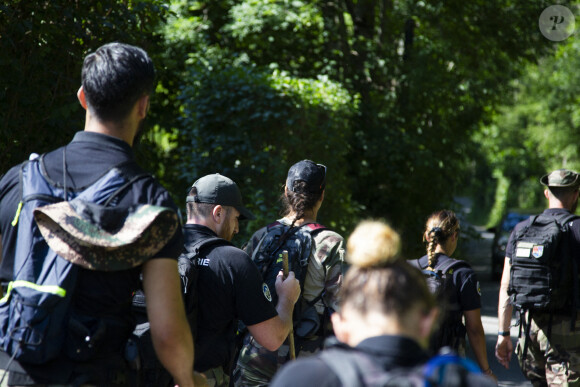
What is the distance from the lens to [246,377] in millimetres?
3783

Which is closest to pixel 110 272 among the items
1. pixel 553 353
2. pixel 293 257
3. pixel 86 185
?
pixel 86 185

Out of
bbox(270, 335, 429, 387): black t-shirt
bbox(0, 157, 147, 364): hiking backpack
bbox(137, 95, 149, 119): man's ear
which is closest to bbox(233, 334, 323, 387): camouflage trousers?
bbox(0, 157, 147, 364): hiking backpack

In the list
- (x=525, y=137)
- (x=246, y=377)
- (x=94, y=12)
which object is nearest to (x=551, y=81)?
(x=525, y=137)

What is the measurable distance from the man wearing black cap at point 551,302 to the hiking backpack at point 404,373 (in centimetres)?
336

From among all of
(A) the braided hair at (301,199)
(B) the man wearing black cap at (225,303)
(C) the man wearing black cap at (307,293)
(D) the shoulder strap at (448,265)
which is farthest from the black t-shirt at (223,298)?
(D) the shoulder strap at (448,265)

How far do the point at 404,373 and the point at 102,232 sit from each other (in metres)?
0.99

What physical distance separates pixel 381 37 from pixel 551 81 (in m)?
18.1

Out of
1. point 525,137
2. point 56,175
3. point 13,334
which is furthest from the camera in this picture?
point 525,137

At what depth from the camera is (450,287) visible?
168 inches

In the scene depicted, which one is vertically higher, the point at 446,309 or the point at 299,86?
the point at 299,86

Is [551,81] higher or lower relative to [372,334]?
higher

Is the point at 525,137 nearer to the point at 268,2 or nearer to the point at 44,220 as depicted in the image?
the point at 268,2

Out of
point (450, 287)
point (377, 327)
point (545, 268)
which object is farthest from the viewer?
point (545, 268)

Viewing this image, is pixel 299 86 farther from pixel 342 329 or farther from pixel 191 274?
pixel 342 329
